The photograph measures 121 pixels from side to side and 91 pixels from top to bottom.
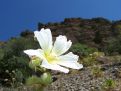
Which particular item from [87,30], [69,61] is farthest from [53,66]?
[87,30]

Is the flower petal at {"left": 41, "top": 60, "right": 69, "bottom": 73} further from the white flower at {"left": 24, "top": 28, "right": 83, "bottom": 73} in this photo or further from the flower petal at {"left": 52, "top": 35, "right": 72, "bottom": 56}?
the flower petal at {"left": 52, "top": 35, "right": 72, "bottom": 56}

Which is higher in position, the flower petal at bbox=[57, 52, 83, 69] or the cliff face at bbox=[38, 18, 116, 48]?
the cliff face at bbox=[38, 18, 116, 48]

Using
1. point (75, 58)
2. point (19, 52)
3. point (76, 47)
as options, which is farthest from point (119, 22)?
point (75, 58)

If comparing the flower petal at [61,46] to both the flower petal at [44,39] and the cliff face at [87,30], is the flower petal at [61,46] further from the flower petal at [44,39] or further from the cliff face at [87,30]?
the cliff face at [87,30]

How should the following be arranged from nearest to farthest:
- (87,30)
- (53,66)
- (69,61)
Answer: (53,66) → (69,61) → (87,30)

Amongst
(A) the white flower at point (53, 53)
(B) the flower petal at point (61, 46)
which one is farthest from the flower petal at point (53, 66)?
(B) the flower petal at point (61, 46)

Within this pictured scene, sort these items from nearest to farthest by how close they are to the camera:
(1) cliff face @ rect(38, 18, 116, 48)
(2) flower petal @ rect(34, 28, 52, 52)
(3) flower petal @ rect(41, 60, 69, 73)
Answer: (3) flower petal @ rect(41, 60, 69, 73) → (2) flower petal @ rect(34, 28, 52, 52) → (1) cliff face @ rect(38, 18, 116, 48)

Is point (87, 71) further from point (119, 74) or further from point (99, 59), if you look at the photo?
point (99, 59)

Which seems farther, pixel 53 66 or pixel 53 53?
pixel 53 53

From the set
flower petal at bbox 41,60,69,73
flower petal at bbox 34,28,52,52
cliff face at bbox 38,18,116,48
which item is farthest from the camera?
cliff face at bbox 38,18,116,48

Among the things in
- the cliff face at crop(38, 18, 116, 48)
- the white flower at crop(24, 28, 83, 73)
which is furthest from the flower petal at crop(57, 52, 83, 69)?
the cliff face at crop(38, 18, 116, 48)

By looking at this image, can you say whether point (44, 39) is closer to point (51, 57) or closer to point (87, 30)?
point (51, 57)
